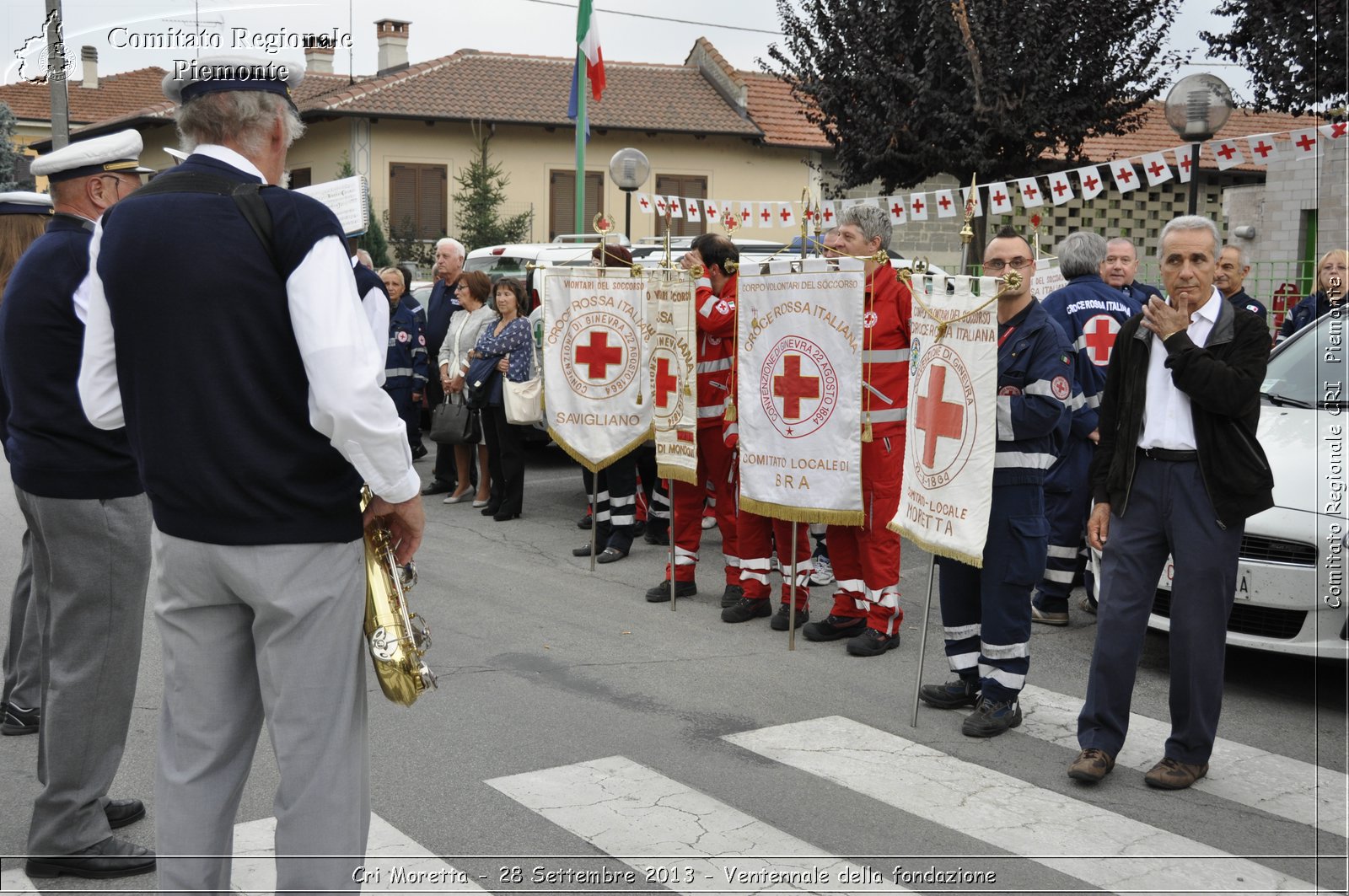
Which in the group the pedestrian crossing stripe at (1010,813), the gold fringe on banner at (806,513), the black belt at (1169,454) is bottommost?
the pedestrian crossing stripe at (1010,813)

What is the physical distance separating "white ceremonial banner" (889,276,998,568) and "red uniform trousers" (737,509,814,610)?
5.02ft

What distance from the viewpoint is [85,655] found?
13.1 feet

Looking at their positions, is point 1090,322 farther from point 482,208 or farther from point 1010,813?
point 482,208

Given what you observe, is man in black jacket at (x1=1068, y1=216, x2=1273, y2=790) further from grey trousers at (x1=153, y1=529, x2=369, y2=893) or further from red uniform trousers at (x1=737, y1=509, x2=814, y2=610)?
grey trousers at (x1=153, y1=529, x2=369, y2=893)

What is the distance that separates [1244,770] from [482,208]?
26217 millimetres

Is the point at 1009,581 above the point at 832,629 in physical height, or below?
above

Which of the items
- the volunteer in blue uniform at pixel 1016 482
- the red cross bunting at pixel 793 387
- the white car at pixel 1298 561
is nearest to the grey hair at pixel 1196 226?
the volunteer in blue uniform at pixel 1016 482

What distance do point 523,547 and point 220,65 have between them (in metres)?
6.54

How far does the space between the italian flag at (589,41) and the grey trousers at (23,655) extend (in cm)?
1388

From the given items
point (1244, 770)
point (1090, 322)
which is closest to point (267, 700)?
point (1244, 770)

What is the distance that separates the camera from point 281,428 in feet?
9.28

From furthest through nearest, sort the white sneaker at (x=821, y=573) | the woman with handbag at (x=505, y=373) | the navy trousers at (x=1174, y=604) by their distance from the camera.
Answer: the woman with handbag at (x=505, y=373), the white sneaker at (x=821, y=573), the navy trousers at (x=1174, y=604)

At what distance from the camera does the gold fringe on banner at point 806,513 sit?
21.7 ft

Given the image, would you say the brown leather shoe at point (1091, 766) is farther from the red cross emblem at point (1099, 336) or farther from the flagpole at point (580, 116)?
the flagpole at point (580, 116)
